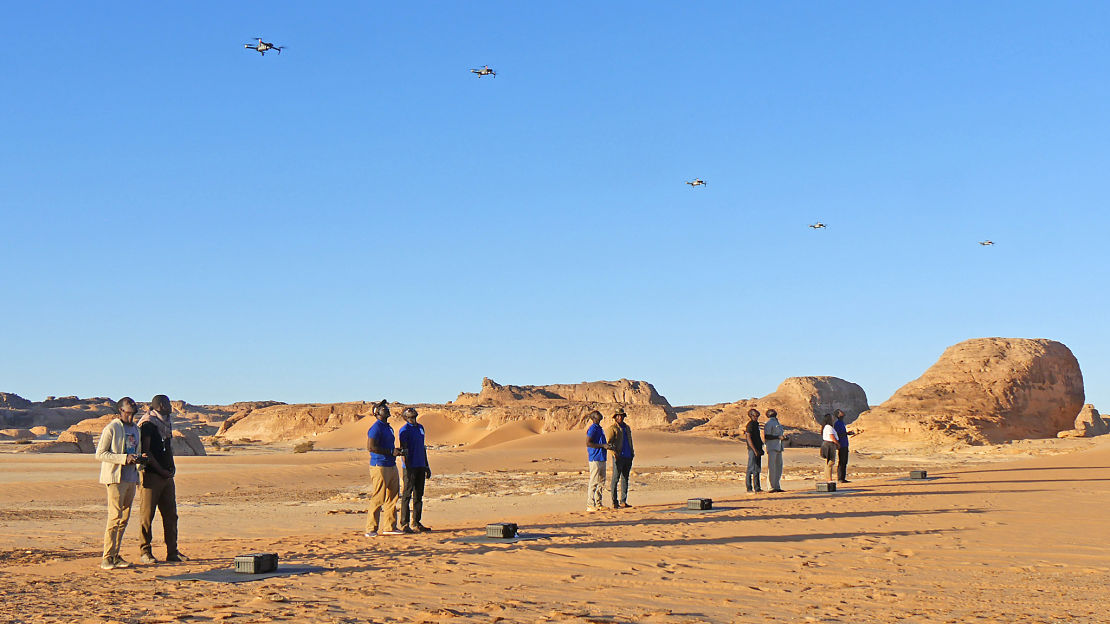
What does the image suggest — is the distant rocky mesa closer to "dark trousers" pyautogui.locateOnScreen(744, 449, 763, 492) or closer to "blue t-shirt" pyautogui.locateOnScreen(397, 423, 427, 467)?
"dark trousers" pyautogui.locateOnScreen(744, 449, 763, 492)

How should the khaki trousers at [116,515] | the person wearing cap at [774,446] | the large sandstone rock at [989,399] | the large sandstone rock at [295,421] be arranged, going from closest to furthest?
1. the khaki trousers at [116,515]
2. the person wearing cap at [774,446]
3. the large sandstone rock at [989,399]
4. the large sandstone rock at [295,421]

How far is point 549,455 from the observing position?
37562 millimetres

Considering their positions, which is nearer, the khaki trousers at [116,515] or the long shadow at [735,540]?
the khaki trousers at [116,515]

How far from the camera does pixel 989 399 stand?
37000 millimetres

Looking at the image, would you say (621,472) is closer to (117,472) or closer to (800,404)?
(117,472)

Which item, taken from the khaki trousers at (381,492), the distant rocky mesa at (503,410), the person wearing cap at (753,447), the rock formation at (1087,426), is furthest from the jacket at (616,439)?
the distant rocky mesa at (503,410)

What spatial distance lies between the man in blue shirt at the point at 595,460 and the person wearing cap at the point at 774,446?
4.15 meters

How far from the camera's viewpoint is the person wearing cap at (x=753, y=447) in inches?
691

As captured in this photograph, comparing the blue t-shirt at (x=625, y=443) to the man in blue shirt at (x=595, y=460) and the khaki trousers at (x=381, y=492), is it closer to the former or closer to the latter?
the man in blue shirt at (x=595, y=460)

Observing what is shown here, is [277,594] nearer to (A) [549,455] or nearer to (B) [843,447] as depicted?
(B) [843,447]

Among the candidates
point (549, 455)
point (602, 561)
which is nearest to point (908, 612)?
point (602, 561)

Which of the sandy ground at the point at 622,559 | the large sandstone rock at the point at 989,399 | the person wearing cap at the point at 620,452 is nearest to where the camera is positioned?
the sandy ground at the point at 622,559

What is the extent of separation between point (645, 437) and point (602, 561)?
3265cm

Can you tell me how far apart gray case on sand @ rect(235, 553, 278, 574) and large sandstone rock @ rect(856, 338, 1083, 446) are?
31.5m
